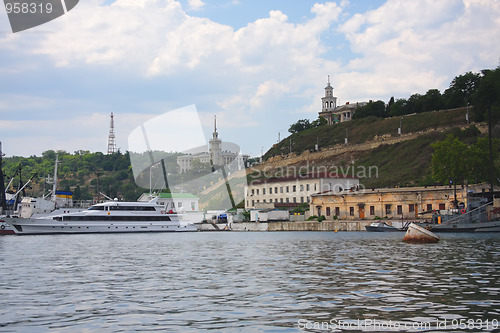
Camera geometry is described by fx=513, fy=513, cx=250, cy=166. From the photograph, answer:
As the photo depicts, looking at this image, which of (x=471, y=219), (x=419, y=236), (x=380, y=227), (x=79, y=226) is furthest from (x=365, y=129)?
(x=419, y=236)

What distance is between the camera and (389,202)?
7012 cm

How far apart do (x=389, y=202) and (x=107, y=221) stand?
128ft

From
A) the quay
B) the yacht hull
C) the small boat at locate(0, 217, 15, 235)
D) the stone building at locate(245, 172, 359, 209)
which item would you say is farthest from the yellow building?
the small boat at locate(0, 217, 15, 235)

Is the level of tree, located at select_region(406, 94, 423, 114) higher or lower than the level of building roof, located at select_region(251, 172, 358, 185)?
higher

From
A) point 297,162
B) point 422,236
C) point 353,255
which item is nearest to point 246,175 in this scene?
point 297,162

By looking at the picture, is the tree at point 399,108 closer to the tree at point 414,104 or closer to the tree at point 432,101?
the tree at point 414,104

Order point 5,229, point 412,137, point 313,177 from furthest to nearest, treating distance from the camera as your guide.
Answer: point 412,137
point 313,177
point 5,229

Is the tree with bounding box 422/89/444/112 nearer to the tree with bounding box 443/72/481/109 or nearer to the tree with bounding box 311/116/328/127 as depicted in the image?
the tree with bounding box 443/72/481/109

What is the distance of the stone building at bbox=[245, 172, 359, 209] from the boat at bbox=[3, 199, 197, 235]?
22702 millimetres

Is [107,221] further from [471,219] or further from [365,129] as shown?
[365,129]

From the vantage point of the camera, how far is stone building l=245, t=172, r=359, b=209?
290ft

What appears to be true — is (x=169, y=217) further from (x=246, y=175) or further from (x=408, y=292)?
(x=408, y=292)

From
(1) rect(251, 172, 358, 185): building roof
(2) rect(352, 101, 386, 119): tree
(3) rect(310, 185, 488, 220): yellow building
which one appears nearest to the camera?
(3) rect(310, 185, 488, 220): yellow building

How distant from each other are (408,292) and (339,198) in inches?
2487
